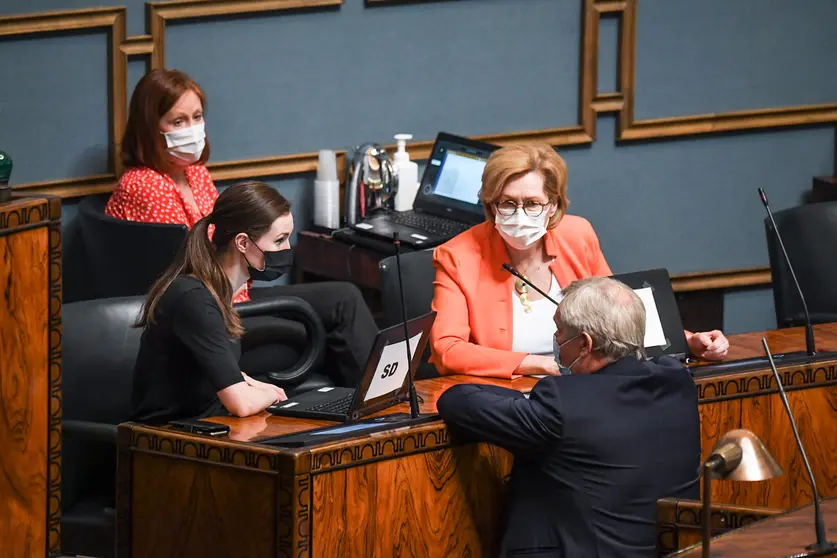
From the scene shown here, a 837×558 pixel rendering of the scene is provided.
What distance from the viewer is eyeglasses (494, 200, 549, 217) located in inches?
149

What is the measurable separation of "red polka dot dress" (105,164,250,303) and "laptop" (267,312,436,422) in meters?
1.18

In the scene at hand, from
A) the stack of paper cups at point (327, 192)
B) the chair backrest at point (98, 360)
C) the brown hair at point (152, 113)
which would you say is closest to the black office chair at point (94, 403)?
the chair backrest at point (98, 360)

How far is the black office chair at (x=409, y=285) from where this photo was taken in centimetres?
397

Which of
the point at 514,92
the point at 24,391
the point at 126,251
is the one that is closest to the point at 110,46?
the point at 126,251

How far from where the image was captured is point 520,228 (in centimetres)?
377

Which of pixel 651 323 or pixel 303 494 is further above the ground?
pixel 651 323

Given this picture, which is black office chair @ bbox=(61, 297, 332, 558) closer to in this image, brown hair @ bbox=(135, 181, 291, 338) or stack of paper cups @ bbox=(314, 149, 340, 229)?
brown hair @ bbox=(135, 181, 291, 338)

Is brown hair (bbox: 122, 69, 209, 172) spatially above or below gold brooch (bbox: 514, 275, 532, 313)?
above

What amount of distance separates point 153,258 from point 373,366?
4.43 ft

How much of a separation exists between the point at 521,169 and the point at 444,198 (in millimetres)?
1263

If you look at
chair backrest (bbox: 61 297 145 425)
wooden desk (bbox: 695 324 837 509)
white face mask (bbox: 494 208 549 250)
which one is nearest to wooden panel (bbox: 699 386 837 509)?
wooden desk (bbox: 695 324 837 509)

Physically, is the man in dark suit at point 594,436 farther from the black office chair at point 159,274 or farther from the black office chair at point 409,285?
the black office chair at point 159,274

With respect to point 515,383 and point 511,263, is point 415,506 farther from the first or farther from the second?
point 511,263

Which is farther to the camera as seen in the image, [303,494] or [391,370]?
[391,370]
